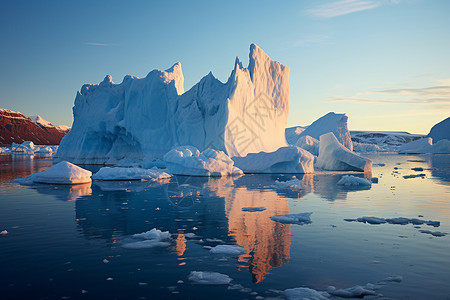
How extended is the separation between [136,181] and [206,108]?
13.0 m

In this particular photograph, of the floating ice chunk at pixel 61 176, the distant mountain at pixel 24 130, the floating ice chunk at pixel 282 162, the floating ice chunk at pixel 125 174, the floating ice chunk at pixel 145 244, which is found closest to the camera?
the floating ice chunk at pixel 145 244

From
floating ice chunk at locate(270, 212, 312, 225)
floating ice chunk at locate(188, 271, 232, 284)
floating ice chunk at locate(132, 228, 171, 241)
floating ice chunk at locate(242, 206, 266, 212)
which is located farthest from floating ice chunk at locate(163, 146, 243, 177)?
floating ice chunk at locate(188, 271, 232, 284)

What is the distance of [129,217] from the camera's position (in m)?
9.32

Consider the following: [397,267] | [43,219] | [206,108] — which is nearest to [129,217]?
[43,219]

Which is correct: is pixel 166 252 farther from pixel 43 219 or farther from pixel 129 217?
pixel 43 219

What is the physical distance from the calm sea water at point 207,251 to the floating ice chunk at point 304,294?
18 cm

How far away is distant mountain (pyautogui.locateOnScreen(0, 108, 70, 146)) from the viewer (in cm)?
13562

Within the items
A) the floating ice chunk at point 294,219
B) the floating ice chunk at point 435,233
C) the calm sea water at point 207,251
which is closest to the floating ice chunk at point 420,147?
the calm sea water at point 207,251

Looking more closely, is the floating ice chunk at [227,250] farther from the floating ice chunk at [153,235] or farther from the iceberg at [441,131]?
the iceberg at [441,131]

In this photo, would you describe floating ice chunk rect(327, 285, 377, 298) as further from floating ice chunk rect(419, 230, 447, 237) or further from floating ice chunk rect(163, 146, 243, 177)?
floating ice chunk rect(163, 146, 243, 177)

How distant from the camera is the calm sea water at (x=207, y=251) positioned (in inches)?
188

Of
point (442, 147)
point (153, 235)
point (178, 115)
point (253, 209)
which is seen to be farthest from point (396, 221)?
point (442, 147)

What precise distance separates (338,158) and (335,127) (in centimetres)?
2828

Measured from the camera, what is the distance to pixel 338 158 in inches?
1040
